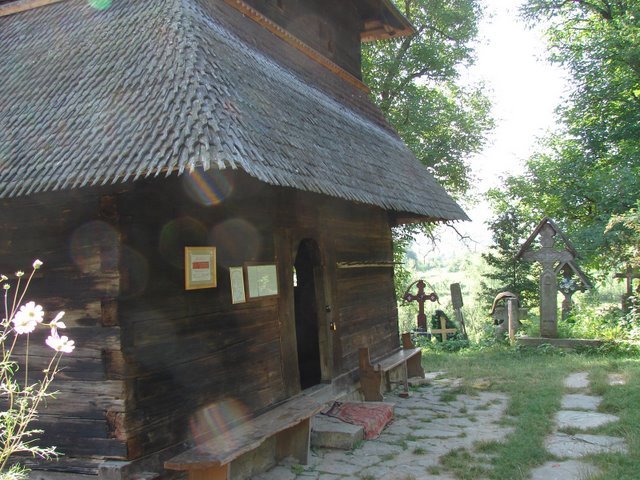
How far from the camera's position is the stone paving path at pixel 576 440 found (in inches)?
182

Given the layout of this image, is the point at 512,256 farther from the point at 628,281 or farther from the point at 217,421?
the point at 217,421

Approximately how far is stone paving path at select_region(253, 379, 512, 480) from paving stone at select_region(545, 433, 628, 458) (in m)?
0.50

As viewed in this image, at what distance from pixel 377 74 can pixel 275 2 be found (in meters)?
11.0

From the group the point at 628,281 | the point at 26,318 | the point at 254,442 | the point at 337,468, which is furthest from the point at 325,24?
the point at 628,281

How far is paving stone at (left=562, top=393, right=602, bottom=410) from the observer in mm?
6606

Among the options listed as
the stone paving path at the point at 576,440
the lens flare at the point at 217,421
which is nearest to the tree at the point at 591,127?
A: the stone paving path at the point at 576,440

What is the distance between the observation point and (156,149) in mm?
3680

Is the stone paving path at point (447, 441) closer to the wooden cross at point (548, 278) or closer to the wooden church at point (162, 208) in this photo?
the wooden church at point (162, 208)

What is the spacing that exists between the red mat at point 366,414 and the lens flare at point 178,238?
8.29 ft

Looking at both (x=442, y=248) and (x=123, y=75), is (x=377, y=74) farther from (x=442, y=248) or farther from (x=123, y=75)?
(x=123, y=75)

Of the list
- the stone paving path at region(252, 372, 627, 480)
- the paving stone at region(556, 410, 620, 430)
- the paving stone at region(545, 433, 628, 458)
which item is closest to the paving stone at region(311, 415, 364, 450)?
the stone paving path at region(252, 372, 627, 480)

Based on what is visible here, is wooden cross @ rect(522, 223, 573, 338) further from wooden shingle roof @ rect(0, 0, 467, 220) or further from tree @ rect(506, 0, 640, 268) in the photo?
wooden shingle roof @ rect(0, 0, 467, 220)

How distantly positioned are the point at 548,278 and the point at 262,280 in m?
7.31

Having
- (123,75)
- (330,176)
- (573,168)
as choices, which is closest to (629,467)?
(330,176)
